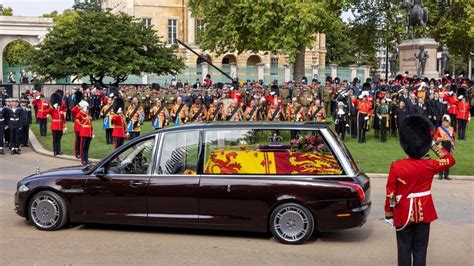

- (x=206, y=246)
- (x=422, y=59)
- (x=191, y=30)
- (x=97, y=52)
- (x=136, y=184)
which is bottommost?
(x=206, y=246)

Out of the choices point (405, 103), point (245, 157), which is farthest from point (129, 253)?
point (405, 103)

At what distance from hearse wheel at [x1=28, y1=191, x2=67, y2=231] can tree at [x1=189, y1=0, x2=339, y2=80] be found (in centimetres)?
3177

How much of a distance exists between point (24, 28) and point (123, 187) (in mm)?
62805

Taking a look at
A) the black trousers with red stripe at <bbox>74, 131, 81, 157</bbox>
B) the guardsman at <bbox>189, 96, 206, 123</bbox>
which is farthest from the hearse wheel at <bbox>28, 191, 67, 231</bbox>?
the guardsman at <bbox>189, 96, 206, 123</bbox>

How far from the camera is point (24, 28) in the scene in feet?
225

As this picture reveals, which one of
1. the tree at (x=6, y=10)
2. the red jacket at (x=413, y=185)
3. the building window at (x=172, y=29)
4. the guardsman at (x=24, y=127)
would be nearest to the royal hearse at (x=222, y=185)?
the red jacket at (x=413, y=185)

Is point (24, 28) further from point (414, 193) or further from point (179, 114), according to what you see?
point (414, 193)

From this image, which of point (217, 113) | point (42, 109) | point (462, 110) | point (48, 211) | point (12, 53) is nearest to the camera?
point (48, 211)

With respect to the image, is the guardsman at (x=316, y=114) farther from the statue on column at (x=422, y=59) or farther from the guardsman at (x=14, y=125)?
the statue on column at (x=422, y=59)

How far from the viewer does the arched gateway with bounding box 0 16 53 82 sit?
2680 inches

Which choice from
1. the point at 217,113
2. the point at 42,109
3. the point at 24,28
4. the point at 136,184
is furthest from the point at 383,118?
the point at 24,28

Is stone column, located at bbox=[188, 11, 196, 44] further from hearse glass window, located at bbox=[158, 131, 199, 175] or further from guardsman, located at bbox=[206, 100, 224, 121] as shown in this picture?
hearse glass window, located at bbox=[158, 131, 199, 175]

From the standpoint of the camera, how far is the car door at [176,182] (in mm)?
9641

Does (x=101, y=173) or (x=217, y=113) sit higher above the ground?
(x=217, y=113)
